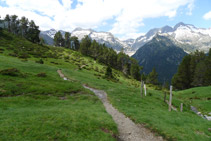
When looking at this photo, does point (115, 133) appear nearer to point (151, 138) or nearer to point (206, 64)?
point (151, 138)

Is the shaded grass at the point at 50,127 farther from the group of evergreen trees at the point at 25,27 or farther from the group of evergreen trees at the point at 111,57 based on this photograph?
the group of evergreen trees at the point at 25,27

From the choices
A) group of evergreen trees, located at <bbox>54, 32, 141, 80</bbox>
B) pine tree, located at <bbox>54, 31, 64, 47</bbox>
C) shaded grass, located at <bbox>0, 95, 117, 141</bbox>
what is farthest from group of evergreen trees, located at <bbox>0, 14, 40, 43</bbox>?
shaded grass, located at <bbox>0, 95, 117, 141</bbox>

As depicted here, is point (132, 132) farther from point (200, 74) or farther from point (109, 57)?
point (109, 57)

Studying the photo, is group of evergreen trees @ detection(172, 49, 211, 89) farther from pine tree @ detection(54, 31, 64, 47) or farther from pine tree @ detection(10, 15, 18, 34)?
pine tree @ detection(10, 15, 18, 34)

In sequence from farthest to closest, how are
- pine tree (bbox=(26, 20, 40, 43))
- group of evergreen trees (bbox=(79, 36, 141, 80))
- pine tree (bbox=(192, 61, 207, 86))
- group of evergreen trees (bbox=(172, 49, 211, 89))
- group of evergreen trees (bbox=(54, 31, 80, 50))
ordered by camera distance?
group of evergreen trees (bbox=(54, 31, 80, 50)) → group of evergreen trees (bbox=(79, 36, 141, 80)) → pine tree (bbox=(26, 20, 40, 43)) → group of evergreen trees (bbox=(172, 49, 211, 89)) → pine tree (bbox=(192, 61, 207, 86))

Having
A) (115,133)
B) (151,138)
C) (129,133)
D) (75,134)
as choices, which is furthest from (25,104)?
(151,138)

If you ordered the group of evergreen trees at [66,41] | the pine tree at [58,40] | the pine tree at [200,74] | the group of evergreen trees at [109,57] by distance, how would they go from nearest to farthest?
the pine tree at [200,74]
the group of evergreen trees at [109,57]
the pine tree at [58,40]
the group of evergreen trees at [66,41]

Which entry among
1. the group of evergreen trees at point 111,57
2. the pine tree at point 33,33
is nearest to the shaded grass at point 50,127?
the group of evergreen trees at point 111,57

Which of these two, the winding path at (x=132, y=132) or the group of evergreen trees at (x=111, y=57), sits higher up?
the group of evergreen trees at (x=111, y=57)

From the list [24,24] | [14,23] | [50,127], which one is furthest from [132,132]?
[14,23]

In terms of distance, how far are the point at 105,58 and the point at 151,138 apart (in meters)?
119

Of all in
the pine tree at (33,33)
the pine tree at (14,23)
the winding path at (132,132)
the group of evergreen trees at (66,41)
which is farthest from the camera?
the group of evergreen trees at (66,41)

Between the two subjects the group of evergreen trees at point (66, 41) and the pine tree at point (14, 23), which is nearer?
the pine tree at point (14, 23)

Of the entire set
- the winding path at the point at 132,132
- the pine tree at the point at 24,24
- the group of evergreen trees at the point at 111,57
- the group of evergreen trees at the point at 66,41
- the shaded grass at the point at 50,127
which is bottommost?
the winding path at the point at 132,132
